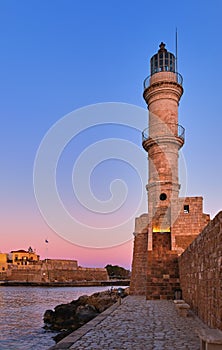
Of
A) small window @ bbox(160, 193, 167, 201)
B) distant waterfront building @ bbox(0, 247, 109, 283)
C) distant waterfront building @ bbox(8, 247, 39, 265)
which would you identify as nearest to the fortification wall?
distant waterfront building @ bbox(0, 247, 109, 283)

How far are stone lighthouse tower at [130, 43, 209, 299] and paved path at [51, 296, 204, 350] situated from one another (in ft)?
25.2

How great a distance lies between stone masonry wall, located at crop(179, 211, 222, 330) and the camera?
18.8 ft

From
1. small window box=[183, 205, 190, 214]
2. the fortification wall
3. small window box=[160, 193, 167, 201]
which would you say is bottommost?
the fortification wall

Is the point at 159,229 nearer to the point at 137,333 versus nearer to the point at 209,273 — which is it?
the point at 137,333

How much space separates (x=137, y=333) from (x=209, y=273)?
5.48 ft

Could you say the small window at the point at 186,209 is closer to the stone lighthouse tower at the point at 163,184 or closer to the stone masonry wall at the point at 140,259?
the stone lighthouse tower at the point at 163,184

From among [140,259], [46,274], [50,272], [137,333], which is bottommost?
[46,274]

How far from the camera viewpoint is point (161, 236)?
1788 centimetres

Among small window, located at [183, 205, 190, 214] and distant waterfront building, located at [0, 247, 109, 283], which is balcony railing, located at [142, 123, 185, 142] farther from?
distant waterfront building, located at [0, 247, 109, 283]

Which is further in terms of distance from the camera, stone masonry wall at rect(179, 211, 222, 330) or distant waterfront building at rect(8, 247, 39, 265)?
distant waterfront building at rect(8, 247, 39, 265)

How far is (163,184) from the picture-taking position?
19.8 meters

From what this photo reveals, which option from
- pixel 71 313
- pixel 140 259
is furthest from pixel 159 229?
pixel 71 313

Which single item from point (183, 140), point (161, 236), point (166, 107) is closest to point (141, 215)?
point (161, 236)

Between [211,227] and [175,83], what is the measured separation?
15.2 m
